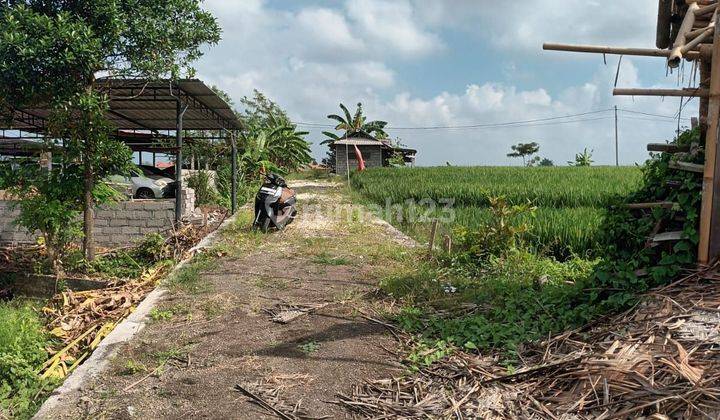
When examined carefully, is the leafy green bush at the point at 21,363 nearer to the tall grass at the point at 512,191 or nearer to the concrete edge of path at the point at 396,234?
the concrete edge of path at the point at 396,234

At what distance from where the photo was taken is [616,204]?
393 cm

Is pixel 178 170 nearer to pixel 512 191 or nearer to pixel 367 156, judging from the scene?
pixel 512 191

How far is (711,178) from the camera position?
125 inches

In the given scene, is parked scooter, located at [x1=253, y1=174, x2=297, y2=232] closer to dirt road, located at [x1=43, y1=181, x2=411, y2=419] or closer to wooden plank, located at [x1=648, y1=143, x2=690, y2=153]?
dirt road, located at [x1=43, y1=181, x2=411, y2=419]

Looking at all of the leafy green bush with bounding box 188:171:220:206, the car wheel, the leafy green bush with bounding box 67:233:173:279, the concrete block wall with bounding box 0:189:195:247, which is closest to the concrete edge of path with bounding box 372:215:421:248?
the leafy green bush with bounding box 67:233:173:279

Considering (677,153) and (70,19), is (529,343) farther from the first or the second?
(70,19)

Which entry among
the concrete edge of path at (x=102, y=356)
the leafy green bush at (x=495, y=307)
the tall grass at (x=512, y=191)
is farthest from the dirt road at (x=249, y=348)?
the tall grass at (x=512, y=191)

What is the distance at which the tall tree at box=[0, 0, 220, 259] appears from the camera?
637 cm

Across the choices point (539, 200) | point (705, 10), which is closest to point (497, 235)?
point (705, 10)

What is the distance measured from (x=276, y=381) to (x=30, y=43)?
18.6ft

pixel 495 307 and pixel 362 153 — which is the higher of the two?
pixel 362 153

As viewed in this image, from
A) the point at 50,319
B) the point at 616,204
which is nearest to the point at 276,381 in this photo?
the point at 616,204

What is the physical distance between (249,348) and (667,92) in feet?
11.2

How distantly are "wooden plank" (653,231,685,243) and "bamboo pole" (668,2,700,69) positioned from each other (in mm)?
1069
